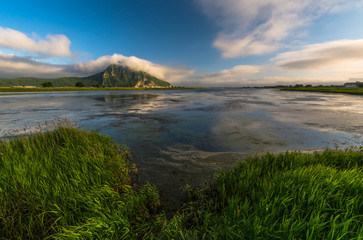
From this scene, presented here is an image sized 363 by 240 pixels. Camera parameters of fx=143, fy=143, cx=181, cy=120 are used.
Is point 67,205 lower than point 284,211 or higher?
lower

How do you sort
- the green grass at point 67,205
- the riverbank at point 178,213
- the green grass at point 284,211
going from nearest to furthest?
the green grass at point 284,211, the riverbank at point 178,213, the green grass at point 67,205

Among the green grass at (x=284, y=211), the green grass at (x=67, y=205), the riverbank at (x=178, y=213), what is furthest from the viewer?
the green grass at (x=67, y=205)

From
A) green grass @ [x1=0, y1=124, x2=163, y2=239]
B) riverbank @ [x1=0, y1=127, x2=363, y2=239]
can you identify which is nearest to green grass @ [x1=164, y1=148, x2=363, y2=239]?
riverbank @ [x1=0, y1=127, x2=363, y2=239]

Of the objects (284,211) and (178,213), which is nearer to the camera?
(284,211)

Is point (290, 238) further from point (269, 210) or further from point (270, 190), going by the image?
point (270, 190)

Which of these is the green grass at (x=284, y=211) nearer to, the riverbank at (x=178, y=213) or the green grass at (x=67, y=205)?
the riverbank at (x=178, y=213)

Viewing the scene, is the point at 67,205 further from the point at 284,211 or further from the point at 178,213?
the point at 284,211

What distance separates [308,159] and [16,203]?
36.4 feet

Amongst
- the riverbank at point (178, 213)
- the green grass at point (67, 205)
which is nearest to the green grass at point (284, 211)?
the riverbank at point (178, 213)

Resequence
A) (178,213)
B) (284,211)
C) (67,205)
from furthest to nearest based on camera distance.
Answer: (178,213)
(67,205)
(284,211)

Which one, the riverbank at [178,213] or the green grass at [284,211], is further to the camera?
the riverbank at [178,213]

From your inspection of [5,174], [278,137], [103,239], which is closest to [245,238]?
[103,239]

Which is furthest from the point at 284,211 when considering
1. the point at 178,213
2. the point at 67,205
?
the point at 67,205

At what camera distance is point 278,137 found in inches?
529
